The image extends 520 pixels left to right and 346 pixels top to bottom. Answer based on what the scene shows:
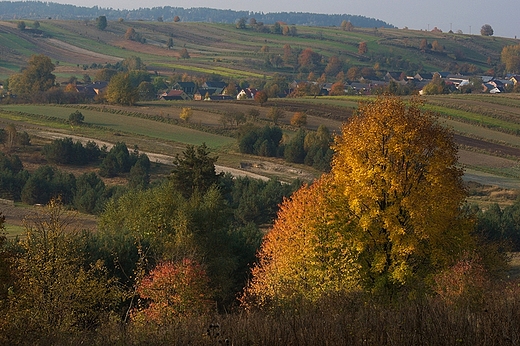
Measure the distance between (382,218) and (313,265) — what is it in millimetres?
3006

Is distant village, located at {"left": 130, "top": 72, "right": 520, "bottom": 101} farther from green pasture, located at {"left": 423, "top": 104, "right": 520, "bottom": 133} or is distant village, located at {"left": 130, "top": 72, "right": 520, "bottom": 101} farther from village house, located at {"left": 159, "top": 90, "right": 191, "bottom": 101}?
green pasture, located at {"left": 423, "top": 104, "right": 520, "bottom": 133}

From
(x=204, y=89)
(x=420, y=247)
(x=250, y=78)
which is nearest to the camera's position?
(x=420, y=247)

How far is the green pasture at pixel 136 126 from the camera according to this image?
284 ft

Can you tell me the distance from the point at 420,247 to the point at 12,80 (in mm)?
114192

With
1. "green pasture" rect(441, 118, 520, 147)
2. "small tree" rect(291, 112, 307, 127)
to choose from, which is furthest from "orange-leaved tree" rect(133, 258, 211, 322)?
"small tree" rect(291, 112, 307, 127)

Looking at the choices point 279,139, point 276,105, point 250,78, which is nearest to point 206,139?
point 279,139

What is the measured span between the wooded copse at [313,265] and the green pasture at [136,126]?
4877 centimetres

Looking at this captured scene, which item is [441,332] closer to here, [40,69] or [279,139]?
[279,139]

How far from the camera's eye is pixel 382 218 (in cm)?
2691

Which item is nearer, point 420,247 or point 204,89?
point 420,247

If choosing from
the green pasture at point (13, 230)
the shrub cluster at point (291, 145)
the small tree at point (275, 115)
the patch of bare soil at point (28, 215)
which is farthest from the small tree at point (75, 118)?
the green pasture at point (13, 230)

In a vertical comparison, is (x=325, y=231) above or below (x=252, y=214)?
above

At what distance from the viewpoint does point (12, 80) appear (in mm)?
128875

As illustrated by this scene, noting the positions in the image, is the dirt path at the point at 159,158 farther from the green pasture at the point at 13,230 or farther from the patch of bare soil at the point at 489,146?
the green pasture at the point at 13,230
